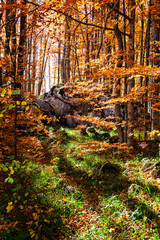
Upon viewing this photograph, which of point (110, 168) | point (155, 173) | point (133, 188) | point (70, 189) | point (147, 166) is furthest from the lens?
point (110, 168)

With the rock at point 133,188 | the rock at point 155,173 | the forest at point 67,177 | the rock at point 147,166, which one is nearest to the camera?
the forest at point 67,177

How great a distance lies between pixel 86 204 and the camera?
14.2 ft

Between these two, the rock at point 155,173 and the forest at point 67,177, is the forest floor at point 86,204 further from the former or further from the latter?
the rock at point 155,173

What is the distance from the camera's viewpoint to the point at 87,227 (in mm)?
3557

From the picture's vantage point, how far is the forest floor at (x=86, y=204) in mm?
3203

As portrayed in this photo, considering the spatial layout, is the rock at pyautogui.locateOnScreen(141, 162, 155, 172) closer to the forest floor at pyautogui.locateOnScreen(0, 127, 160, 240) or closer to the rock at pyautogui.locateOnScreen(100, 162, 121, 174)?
the forest floor at pyautogui.locateOnScreen(0, 127, 160, 240)

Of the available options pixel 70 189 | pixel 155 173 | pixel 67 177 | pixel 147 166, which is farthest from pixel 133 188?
pixel 67 177

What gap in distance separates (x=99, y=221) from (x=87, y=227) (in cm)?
32

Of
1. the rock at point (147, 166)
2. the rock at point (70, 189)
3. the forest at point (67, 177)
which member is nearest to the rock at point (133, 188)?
the forest at point (67, 177)

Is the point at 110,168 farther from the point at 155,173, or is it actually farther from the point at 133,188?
the point at 155,173

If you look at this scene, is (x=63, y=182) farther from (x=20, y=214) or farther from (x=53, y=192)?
(x=20, y=214)

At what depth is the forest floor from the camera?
3203mm

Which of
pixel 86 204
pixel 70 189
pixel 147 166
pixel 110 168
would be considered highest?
pixel 147 166

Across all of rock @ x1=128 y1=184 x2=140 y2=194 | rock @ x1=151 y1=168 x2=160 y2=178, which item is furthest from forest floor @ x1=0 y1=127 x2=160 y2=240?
rock @ x1=151 y1=168 x2=160 y2=178
